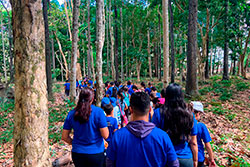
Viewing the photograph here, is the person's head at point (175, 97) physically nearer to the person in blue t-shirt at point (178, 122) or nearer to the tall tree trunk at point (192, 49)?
the person in blue t-shirt at point (178, 122)

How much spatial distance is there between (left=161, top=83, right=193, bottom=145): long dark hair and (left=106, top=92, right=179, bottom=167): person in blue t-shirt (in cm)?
55

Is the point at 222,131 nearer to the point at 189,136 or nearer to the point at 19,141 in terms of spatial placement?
the point at 189,136

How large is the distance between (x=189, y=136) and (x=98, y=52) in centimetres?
665

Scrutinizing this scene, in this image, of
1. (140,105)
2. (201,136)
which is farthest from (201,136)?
(140,105)

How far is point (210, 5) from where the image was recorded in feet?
45.5

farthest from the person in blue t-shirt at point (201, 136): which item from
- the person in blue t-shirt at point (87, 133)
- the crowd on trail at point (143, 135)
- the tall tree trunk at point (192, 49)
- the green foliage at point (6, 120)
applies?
the tall tree trunk at point (192, 49)

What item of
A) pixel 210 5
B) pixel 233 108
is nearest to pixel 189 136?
pixel 233 108

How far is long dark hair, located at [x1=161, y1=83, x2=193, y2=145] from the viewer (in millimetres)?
2328

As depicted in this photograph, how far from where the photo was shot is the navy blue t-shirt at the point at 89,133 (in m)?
2.67

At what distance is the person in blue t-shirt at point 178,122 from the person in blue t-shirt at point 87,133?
90 centimetres

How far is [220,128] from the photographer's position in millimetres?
7004

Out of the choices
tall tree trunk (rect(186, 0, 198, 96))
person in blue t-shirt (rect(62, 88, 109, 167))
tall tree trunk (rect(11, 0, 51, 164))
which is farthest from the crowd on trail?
tall tree trunk (rect(186, 0, 198, 96))

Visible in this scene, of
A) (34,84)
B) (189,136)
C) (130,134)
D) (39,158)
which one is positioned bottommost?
(39,158)

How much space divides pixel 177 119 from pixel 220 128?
578 centimetres
